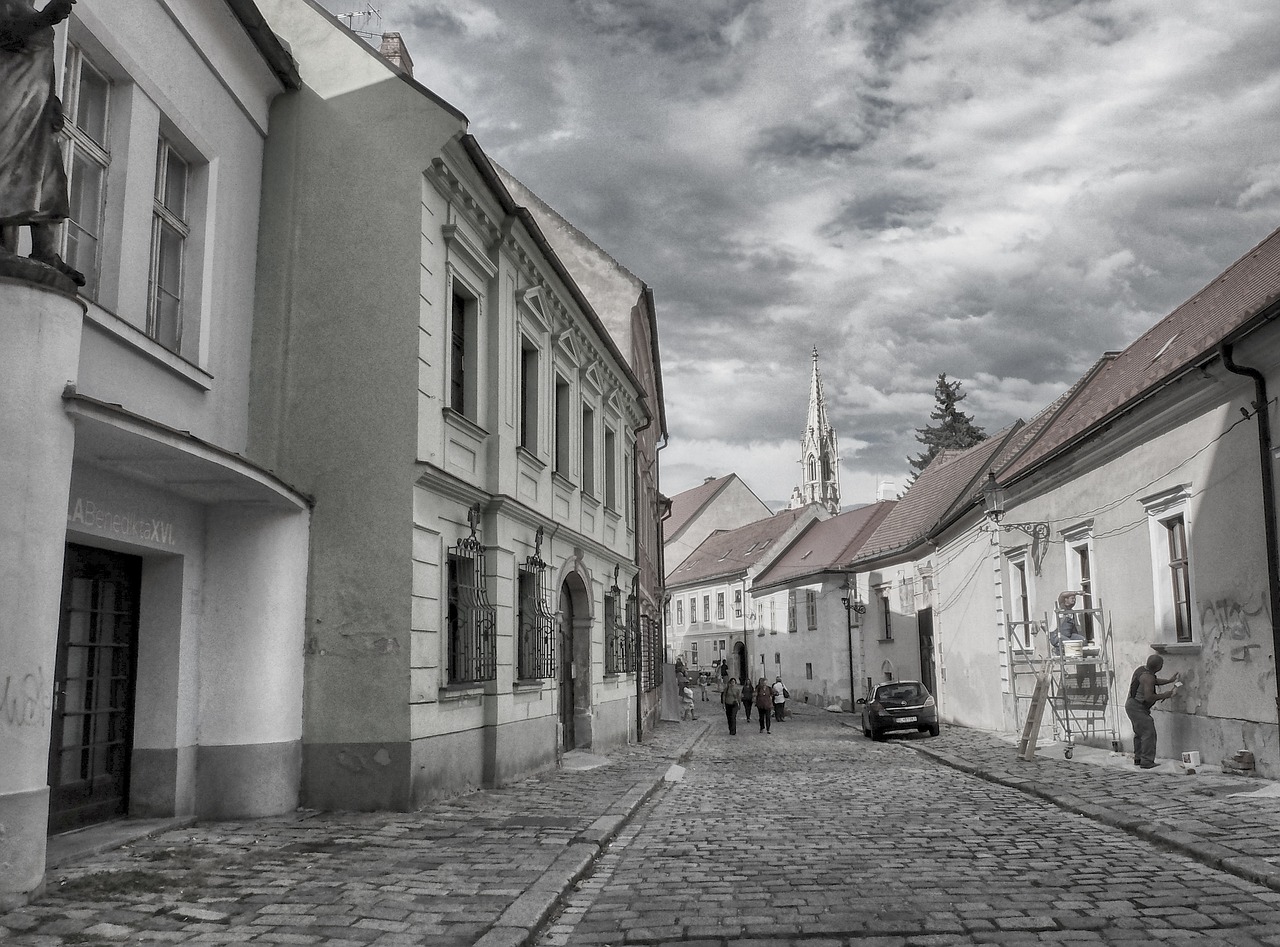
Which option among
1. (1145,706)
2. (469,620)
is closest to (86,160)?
(469,620)

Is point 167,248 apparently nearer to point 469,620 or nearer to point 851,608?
point 469,620

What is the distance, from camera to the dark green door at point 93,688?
9.28 metres

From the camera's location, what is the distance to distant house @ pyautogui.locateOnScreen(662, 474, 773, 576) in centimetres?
6938

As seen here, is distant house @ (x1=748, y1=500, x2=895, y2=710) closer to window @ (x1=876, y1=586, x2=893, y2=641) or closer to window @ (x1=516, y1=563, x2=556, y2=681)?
window @ (x1=876, y1=586, x2=893, y2=641)

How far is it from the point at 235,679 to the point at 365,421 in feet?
9.73

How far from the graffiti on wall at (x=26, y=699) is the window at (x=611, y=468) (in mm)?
15723

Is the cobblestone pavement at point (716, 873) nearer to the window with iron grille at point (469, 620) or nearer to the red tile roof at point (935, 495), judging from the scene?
the window with iron grille at point (469, 620)

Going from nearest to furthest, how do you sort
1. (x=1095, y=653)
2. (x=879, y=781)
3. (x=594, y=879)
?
(x=594, y=879), (x=879, y=781), (x=1095, y=653)

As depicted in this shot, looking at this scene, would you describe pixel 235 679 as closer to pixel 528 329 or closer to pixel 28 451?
pixel 28 451

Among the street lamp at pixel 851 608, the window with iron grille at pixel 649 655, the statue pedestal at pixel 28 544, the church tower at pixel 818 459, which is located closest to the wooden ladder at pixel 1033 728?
the window with iron grille at pixel 649 655

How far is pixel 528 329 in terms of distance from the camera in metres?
16.3

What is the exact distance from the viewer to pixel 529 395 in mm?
16859

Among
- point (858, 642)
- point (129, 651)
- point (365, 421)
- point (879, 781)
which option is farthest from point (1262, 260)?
point (858, 642)

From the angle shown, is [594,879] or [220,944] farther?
[594,879]
